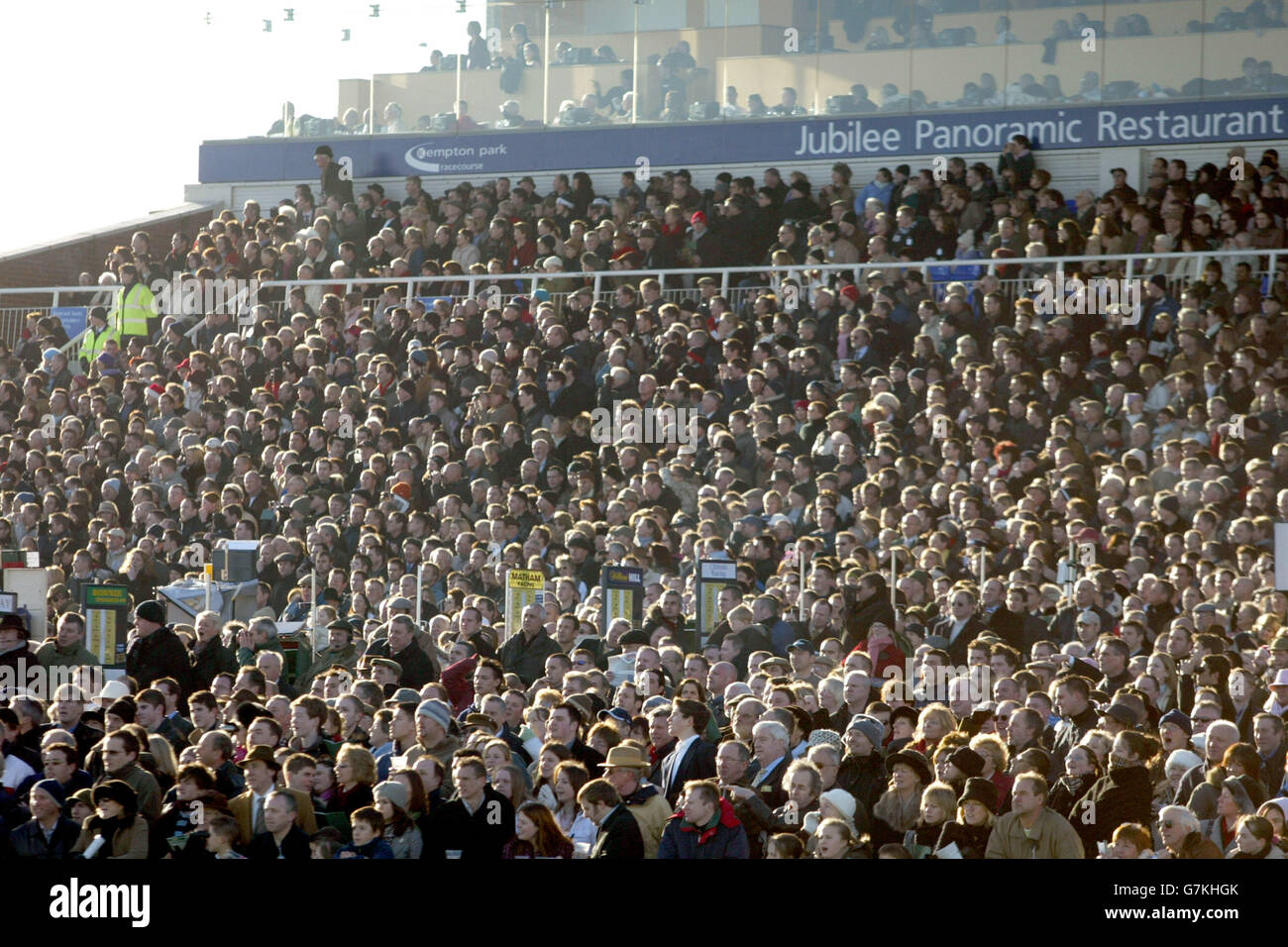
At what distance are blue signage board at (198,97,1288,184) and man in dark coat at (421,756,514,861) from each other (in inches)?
668

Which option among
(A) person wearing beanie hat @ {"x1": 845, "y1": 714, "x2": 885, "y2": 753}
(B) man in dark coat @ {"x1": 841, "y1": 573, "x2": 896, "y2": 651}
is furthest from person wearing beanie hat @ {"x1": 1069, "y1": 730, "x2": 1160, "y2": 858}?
(B) man in dark coat @ {"x1": 841, "y1": 573, "x2": 896, "y2": 651}

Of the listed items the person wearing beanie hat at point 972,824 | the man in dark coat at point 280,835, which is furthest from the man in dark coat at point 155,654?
the person wearing beanie hat at point 972,824

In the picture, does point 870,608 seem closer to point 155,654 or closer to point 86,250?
point 155,654

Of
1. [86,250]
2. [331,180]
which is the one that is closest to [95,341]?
[331,180]

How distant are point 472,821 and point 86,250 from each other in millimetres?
22565

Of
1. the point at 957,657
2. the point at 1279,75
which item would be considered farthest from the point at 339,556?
the point at 1279,75

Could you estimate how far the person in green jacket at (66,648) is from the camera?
14633 mm

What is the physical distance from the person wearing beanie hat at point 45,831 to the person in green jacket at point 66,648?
427cm

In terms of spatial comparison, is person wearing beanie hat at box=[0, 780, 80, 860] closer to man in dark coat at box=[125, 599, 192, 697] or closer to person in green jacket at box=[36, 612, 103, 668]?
man in dark coat at box=[125, 599, 192, 697]

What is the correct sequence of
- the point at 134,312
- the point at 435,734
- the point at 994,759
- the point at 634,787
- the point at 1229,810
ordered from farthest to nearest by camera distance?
the point at 134,312
the point at 435,734
the point at 994,759
the point at 634,787
the point at 1229,810

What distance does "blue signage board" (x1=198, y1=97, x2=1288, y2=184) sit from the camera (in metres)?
24.5

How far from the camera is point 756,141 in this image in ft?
88.6

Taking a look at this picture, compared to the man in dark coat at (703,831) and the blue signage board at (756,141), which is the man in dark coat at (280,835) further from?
the blue signage board at (756,141)
